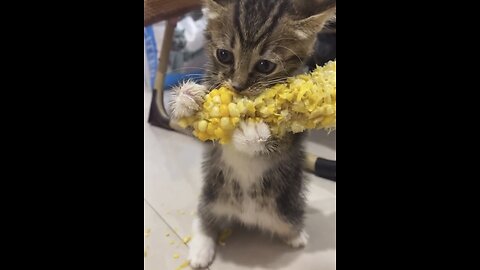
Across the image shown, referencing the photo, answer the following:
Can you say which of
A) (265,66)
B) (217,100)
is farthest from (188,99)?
(265,66)

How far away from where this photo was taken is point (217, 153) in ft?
3.19

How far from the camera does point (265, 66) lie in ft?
2.72

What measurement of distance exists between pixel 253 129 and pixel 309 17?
10.1 inches

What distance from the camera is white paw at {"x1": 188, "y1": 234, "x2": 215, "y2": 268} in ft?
3.26

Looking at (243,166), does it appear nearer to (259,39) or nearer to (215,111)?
(215,111)

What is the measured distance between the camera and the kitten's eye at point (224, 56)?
0.85 m

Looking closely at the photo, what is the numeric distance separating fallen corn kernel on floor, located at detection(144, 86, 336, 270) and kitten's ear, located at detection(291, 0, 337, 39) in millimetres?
566

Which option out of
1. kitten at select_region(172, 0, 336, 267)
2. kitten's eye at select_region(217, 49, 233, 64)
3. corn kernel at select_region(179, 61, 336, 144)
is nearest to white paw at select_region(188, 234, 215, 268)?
kitten at select_region(172, 0, 336, 267)

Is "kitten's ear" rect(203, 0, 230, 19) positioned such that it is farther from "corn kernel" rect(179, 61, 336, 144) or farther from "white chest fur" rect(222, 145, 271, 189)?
"white chest fur" rect(222, 145, 271, 189)

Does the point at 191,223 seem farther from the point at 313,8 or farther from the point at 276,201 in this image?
the point at 313,8

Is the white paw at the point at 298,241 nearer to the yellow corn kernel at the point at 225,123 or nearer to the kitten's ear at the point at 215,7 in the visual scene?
the yellow corn kernel at the point at 225,123
